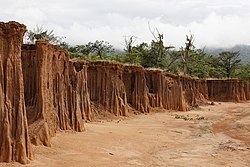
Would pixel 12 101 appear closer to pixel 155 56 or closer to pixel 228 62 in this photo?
pixel 155 56

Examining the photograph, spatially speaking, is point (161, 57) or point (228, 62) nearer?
point (161, 57)

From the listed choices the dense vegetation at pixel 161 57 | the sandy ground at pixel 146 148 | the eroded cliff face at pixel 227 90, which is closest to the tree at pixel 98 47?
the dense vegetation at pixel 161 57

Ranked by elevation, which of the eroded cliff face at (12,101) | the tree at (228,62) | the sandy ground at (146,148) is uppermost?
the tree at (228,62)

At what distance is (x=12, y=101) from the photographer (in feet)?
34.1

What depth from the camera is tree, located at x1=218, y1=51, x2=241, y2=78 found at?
68062 millimetres

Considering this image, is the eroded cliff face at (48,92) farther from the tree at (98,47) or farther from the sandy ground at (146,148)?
the tree at (98,47)

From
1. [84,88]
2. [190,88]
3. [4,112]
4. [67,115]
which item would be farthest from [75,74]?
[190,88]

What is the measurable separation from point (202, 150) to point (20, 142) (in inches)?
294

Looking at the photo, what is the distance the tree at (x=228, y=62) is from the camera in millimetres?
68062

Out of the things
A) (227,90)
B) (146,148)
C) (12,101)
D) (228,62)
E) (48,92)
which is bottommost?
(146,148)

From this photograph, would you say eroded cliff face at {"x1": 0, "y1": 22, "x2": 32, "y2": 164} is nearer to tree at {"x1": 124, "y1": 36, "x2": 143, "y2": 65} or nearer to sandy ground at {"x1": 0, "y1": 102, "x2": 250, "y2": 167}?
sandy ground at {"x1": 0, "y1": 102, "x2": 250, "y2": 167}

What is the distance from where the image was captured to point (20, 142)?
10070 millimetres

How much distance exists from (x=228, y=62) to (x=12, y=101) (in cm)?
6373

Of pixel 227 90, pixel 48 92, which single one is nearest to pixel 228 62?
pixel 227 90
